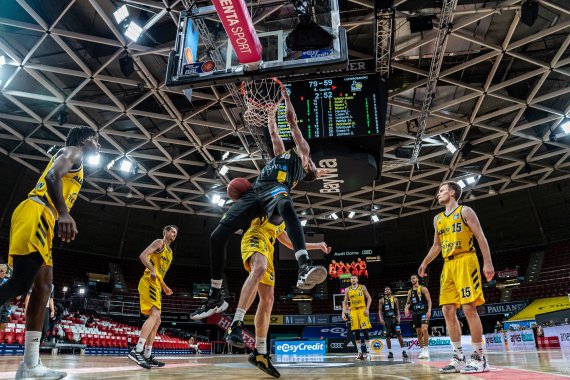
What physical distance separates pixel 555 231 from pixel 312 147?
2157cm

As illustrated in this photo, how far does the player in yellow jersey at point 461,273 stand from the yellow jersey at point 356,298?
5595mm

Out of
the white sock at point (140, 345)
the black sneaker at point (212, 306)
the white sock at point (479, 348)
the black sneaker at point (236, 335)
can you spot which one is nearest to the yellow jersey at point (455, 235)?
the white sock at point (479, 348)

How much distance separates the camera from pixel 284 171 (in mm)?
3520

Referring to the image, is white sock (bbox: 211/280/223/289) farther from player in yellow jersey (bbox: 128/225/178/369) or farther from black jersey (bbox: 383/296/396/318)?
black jersey (bbox: 383/296/396/318)

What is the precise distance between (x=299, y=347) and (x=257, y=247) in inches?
463

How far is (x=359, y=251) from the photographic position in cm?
2564

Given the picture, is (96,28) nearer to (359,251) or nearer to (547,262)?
(359,251)

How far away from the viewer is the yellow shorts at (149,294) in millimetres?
5996

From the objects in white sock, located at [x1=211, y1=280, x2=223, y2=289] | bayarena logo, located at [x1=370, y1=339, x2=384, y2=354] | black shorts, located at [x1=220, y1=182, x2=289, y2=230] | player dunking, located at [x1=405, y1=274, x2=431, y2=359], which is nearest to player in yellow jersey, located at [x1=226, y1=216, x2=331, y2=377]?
black shorts, located at [x1=220, y1=182, x2=289, y2=230]

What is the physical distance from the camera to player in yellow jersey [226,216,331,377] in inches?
131

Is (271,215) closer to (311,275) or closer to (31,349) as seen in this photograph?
(311,275)

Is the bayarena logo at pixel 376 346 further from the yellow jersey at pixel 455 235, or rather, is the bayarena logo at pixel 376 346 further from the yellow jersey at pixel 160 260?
the yellow jersey at pixel 455 235

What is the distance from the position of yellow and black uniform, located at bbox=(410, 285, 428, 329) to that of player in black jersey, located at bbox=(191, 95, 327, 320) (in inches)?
322

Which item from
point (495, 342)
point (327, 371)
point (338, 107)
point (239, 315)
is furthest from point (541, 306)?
point (239, 315)
